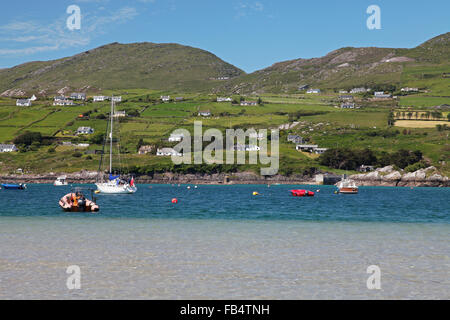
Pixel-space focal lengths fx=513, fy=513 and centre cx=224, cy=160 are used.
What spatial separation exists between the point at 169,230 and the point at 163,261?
40.7ft

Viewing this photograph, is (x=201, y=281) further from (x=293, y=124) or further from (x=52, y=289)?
(x=293, y=124)

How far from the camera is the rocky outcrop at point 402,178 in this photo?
146250 millimetres

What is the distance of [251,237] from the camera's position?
3114cm

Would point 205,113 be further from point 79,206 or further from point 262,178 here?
point 79,206

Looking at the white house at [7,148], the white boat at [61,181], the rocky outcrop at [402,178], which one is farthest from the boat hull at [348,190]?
the white house at [7,148]

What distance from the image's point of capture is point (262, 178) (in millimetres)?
154375

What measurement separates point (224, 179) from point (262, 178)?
11.4 meters

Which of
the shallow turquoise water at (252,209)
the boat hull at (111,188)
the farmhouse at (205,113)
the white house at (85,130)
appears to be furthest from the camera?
the farmhouse at (205,113)

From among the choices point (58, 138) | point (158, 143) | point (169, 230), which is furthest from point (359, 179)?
point (169, 230)

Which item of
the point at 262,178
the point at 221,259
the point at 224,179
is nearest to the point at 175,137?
the point at 224,179

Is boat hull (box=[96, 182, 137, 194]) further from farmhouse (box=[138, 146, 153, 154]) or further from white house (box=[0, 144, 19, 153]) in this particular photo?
white house (box=[0, 144, 19, 153])

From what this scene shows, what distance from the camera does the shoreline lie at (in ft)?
481

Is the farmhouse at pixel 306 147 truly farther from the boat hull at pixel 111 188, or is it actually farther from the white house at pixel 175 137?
the boat hull at pixel 111 188
